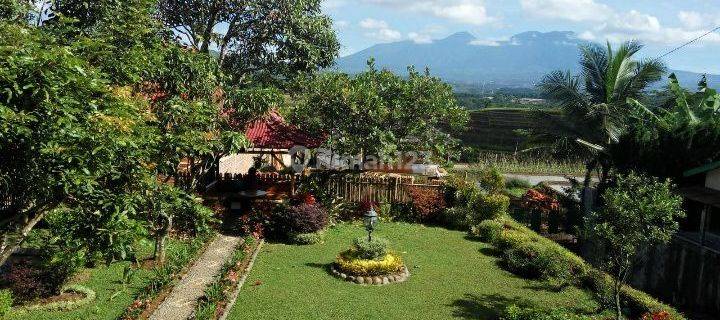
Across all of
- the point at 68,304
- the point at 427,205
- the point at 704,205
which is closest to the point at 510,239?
the point at 427,205

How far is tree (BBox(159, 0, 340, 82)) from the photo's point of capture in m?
21.7

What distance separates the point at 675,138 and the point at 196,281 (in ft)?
55.7

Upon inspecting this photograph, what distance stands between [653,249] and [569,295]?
5506mm

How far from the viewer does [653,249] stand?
18000mm

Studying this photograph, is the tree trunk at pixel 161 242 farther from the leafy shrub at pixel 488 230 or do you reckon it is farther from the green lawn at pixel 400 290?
the leafy shrub at pixel 488 230

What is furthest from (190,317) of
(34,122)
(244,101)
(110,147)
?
(244,101)

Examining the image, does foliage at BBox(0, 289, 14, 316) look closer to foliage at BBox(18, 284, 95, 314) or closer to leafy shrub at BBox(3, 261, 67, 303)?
foliage at BBox(18, 284, 95, 314)

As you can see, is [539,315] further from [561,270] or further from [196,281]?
[196,281]

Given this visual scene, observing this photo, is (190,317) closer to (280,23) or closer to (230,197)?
(230,197)

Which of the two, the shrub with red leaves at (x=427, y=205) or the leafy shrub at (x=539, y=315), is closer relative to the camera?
the leafy shrub at (x=539, y=315)

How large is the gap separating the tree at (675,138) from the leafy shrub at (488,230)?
19.5ft

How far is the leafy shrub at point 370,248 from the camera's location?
49.8 ft

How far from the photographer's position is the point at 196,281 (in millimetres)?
13773

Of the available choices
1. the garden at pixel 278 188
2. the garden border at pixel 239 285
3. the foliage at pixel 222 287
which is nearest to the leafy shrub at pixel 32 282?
the garden at pixel 278 188
